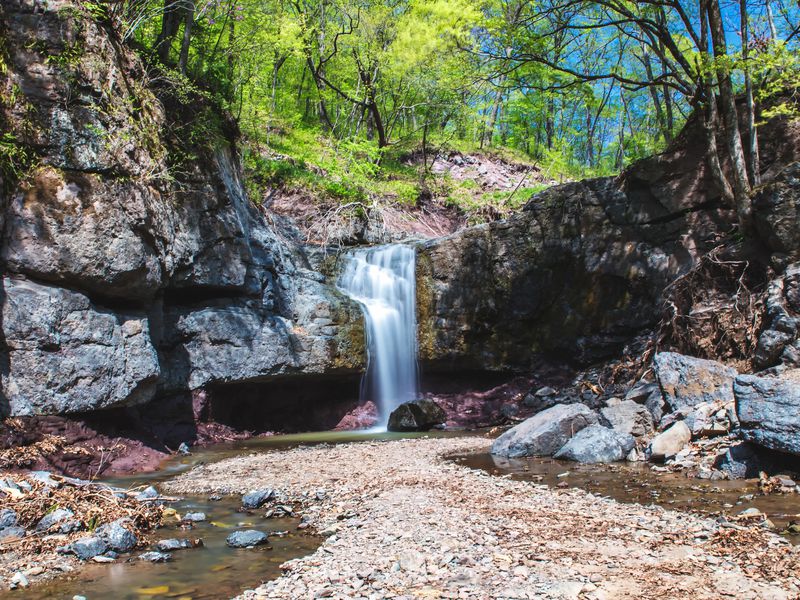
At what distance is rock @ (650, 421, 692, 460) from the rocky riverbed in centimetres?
186

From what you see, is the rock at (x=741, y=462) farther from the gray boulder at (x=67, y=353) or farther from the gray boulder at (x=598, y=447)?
the gray boulder at (x=67, y=353)

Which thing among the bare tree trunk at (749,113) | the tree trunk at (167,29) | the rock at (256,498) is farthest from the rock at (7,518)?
the bare tree trunk at (749,113)

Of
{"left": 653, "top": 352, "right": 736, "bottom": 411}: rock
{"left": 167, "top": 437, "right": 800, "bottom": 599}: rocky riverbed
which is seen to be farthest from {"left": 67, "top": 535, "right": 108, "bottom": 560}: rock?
{"left": 653, "top": 352, "right": 736, "bottom": 411}: rock

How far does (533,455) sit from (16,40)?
30.8 feet

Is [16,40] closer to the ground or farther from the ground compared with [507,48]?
closer to the ground

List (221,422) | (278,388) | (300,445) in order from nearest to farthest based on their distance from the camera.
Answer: (300,445)
(221,422)
(278,388)

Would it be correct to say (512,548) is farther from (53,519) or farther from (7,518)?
(7,518)

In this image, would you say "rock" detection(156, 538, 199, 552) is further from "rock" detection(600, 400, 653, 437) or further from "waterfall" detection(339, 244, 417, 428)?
"waterfall" detection(339, 244, 417, 428)

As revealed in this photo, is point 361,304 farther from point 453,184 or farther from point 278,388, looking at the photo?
point 453,184

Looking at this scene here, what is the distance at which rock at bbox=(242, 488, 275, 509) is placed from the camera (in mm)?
5750

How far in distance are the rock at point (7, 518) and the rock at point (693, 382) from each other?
7942mm

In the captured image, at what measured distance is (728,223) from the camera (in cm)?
1232

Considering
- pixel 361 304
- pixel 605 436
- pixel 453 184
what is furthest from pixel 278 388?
pixel 453 184

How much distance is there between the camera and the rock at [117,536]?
4414 mm
